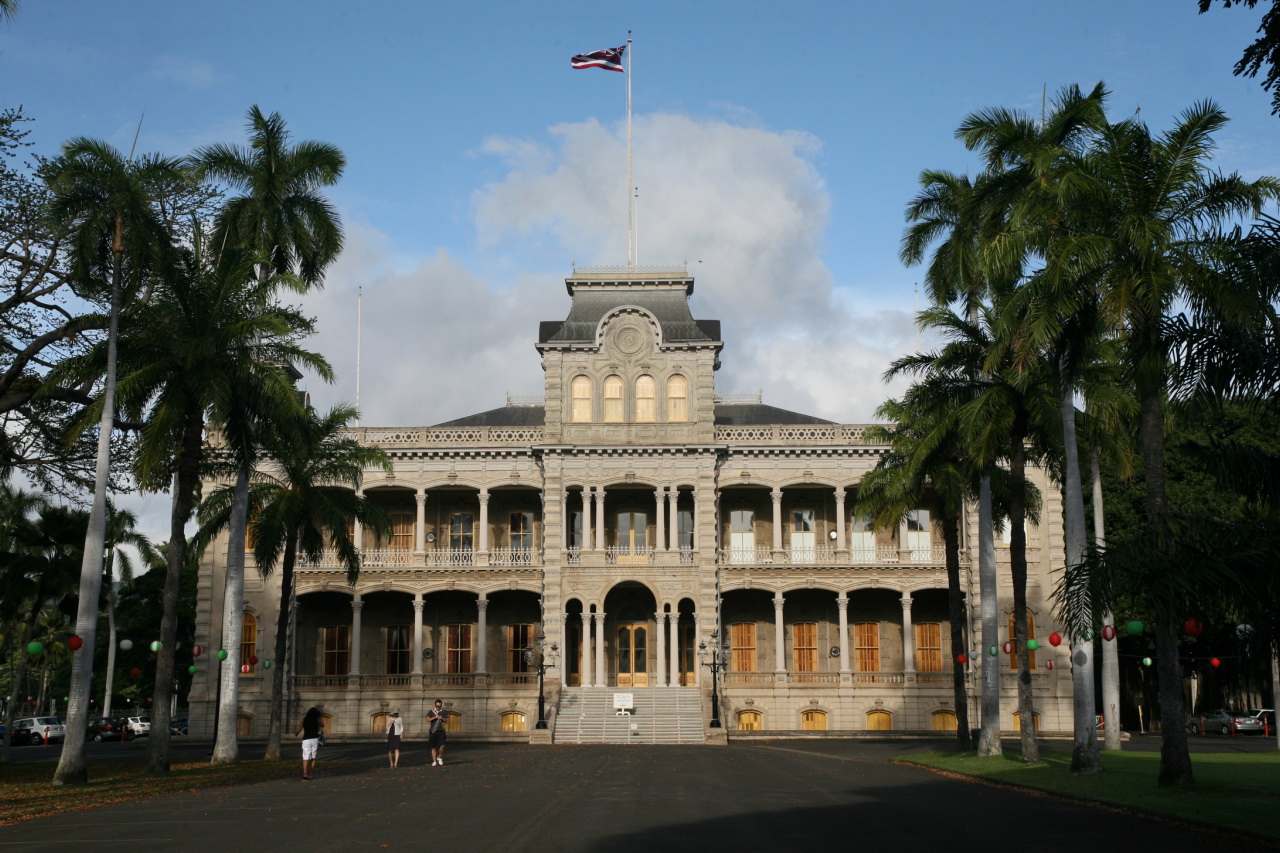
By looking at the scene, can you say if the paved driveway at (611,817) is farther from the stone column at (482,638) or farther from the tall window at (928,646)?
the tall window at (928,646)

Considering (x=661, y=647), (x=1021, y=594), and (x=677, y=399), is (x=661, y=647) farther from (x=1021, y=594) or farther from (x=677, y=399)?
(x=1021, y=594)

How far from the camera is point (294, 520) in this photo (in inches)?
1389

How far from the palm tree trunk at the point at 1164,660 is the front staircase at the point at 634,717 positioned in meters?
25.5

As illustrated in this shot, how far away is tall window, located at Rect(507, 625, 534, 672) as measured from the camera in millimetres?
51781

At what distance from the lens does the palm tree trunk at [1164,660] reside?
2034cm

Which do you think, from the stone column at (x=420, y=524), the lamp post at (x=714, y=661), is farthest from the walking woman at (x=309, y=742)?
the stone column at (x=420, y=524)

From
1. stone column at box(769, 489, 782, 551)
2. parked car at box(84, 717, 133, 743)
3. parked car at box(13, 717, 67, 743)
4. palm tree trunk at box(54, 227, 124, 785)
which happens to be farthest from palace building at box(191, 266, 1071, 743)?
palm tree trunk at box(54, 227, 124, 785)

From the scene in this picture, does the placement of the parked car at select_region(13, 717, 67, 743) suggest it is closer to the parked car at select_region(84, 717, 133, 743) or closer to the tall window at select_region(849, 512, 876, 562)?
the parked car at select_region(84, 717, 133, 743)

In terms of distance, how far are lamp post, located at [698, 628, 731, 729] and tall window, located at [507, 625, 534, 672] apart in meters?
7.88

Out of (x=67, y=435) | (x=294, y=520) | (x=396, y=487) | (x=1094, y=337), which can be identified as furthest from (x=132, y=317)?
(x=396, y=487)

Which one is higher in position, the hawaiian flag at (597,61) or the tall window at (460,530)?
the hawaiian flag at (597,61)

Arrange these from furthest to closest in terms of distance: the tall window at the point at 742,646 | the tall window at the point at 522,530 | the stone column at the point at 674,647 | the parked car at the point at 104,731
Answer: the parked car at the point at 104,731, the tall window at the point at 522,530, the tall window at the point at 742,646, the stone column at the point at 674,647

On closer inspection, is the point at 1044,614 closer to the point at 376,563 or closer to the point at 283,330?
the point at 376,563

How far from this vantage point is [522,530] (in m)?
53.0
